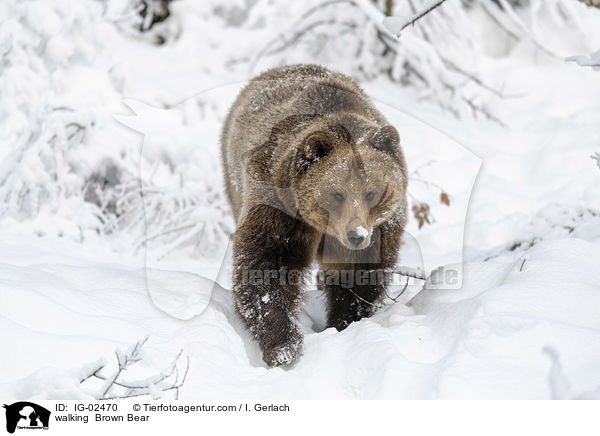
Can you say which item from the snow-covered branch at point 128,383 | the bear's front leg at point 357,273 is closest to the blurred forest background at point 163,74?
the bear's front leg at point 357,273

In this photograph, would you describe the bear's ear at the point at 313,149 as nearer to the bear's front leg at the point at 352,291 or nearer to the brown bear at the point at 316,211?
the brown bear at the point at 316,211

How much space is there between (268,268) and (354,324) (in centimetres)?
57

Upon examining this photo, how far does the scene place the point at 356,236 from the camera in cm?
278

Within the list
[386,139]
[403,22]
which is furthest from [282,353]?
[403,22]

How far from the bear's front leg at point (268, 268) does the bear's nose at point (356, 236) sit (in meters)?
0.40

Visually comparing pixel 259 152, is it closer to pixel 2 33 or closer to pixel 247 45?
pixel 2 33

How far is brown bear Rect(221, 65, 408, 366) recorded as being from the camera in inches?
117

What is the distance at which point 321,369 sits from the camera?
2615 mm

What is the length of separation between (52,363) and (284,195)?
1.45 meters

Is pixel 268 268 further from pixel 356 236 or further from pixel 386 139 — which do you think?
pixel 386 139

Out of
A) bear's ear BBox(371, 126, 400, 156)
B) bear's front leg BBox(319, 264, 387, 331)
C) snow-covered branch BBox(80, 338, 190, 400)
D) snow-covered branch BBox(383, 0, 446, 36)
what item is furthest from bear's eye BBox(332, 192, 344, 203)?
snow-covered branch BBox(80, 338, 190, 400)

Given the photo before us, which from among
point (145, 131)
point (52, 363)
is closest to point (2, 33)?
point (145, 131)

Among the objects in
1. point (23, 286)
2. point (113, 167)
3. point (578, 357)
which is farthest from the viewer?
point (113, 167)

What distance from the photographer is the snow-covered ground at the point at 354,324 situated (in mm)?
2129
